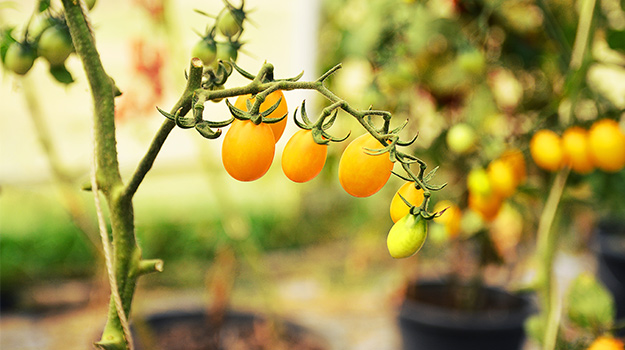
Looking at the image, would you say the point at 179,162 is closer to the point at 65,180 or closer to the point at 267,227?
the point at 267,227

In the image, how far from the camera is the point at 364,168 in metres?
0.37

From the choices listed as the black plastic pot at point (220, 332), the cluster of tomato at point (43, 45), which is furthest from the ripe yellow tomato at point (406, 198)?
the black plastic pot at point (220, 332)

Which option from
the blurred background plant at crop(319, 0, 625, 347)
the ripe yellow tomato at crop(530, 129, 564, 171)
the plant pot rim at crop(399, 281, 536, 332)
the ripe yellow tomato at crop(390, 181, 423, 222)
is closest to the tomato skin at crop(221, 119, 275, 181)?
the ripe yellow tomato at crop(390, 181, 423, 222)

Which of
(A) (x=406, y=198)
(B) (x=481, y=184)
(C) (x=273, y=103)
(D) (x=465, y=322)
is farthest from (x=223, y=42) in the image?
(D) (x=465, y=322)

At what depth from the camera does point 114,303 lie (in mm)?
432

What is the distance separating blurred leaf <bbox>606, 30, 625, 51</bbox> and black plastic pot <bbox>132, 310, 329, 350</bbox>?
2.49 ft

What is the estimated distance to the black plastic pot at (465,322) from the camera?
122 centimetres

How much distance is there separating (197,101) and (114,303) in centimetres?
A: 19

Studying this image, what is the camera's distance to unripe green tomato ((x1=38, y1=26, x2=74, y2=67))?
0.50m

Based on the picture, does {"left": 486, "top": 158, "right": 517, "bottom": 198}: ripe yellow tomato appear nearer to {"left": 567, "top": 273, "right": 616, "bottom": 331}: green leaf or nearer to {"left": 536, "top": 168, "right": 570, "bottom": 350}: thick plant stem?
{"left": 536, "top": 168, "right": 570, "bottom": 350}: thick plant stem

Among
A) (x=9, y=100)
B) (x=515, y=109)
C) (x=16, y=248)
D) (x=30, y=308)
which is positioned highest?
(x=9, y=100)

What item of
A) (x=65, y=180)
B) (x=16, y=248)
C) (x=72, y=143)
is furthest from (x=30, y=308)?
(x=65, y=180)

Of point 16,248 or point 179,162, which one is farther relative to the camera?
point 179,162

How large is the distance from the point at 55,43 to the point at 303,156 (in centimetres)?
29
